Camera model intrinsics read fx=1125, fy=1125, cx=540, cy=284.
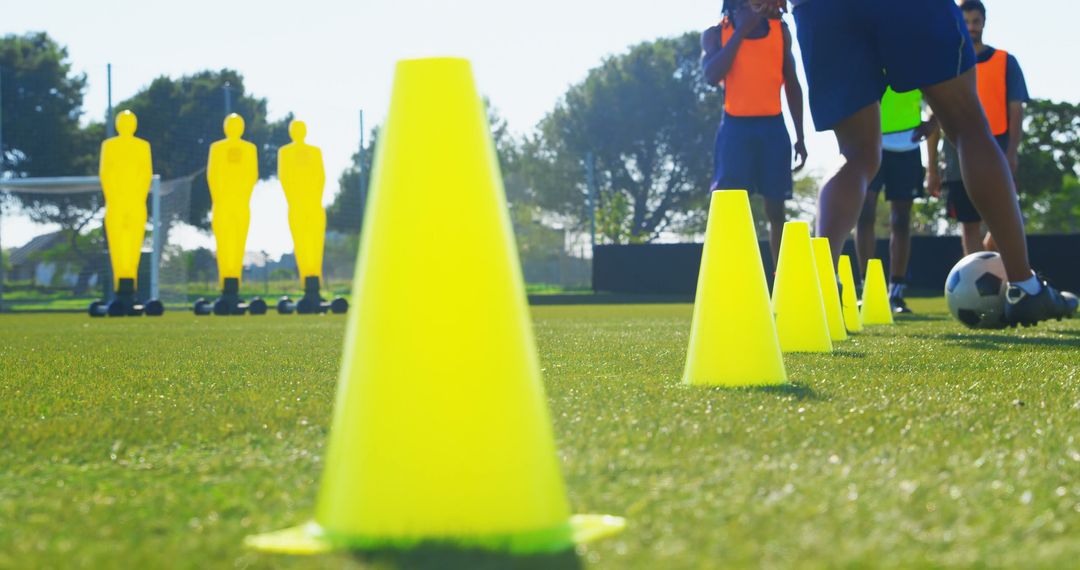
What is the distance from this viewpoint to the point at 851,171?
532 centimetres

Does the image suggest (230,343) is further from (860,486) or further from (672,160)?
(672,160)

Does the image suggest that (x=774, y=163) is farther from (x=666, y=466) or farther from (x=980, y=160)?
(x=666, y=466)

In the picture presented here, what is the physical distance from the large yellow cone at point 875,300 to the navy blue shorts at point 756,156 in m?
1.17

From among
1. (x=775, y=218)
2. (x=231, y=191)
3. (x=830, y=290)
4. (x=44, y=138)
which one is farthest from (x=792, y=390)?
(x=44, y=138)

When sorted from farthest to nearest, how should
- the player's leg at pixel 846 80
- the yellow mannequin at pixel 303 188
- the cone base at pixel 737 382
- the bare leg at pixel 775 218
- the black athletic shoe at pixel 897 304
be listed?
the yellow mannequin at pixel 303 188, the black athletic shoe at pixel 897 304, the bare leg at pixel 775 218, the player's leg at pixel 846 80, the cone base at pixel 737 382

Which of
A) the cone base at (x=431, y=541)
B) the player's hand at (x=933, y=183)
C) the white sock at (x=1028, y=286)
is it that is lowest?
the cone base at (x=431, y=541)

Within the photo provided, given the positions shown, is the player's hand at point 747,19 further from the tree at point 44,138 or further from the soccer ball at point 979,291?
the tree at point 44,138

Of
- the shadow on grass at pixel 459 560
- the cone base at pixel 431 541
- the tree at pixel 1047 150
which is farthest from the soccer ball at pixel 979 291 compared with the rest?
the tree at pixel 1047 150

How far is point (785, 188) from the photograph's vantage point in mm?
7141

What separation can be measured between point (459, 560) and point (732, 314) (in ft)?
6.98

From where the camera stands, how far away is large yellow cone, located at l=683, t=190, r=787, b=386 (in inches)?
125

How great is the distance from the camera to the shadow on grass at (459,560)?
1.23 m

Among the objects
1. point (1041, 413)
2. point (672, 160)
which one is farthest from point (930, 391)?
point (672, 160)

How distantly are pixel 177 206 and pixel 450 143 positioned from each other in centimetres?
2176
